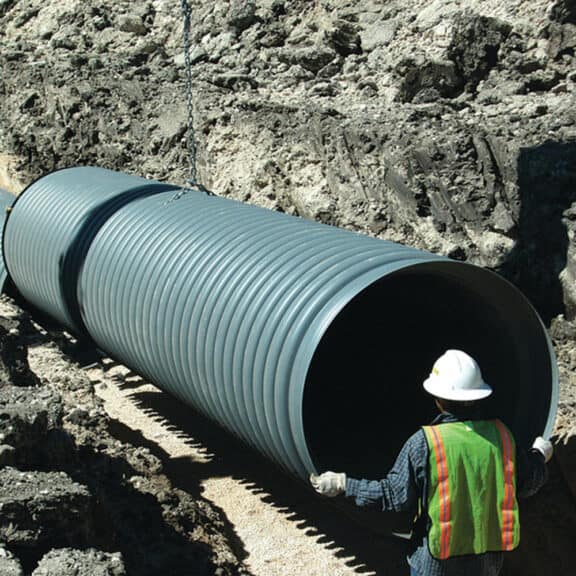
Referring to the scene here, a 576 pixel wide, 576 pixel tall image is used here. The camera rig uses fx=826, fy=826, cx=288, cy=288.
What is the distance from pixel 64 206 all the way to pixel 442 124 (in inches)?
156

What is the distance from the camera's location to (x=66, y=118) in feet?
43.3

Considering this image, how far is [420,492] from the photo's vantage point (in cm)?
357

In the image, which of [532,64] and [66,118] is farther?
[66,118]

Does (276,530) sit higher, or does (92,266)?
(92,266)

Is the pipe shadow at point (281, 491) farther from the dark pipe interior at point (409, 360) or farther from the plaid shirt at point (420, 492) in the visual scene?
the plaid shirt at point (420, 492)

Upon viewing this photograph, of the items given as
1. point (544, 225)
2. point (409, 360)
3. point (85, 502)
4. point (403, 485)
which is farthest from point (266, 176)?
point (403, 485)

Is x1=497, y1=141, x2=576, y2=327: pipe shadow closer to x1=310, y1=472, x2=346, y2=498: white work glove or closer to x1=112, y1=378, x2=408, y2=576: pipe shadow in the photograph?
x1=112, y1=378, x2=408, y2=576: pipe shadow

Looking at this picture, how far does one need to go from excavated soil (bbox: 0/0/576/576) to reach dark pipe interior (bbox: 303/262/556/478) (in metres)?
0.47

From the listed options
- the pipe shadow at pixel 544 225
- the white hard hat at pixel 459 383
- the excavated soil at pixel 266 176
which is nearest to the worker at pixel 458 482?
the white hard hat at pixel 459 383

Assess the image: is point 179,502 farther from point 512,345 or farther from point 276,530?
point 512,345

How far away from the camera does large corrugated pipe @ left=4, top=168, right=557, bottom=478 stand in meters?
4.70

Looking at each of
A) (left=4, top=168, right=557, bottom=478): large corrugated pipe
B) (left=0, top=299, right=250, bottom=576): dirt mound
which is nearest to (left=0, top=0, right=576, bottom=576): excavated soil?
(left=0, top=299, right=250, bottom=576): dirt mound

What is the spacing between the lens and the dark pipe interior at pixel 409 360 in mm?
5094

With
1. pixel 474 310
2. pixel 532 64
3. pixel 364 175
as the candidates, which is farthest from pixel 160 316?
pixel 532 64
